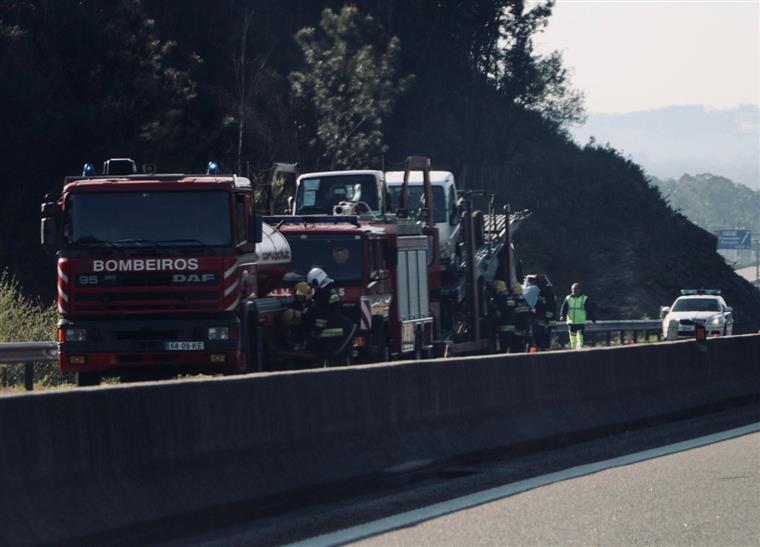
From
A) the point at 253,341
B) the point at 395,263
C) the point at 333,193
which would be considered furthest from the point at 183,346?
the point at 333,193

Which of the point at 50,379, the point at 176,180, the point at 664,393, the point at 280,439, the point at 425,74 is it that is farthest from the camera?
the point at 425,74

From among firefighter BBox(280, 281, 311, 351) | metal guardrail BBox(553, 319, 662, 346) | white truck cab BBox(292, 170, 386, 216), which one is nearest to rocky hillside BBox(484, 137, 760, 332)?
metal guardrail BBox(553, 319, 662, 346)

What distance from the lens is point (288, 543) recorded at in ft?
27.3

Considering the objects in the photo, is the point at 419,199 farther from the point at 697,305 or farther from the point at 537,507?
the point at 537,507

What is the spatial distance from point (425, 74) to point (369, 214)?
42.9 m

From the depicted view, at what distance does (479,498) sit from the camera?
398 inches

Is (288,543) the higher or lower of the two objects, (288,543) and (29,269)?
the lower

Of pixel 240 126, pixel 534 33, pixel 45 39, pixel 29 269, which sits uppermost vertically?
pixel 534 33

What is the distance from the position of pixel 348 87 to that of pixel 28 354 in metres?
Result: 29.6

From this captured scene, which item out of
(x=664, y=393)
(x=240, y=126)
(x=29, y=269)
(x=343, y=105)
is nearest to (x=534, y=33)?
(x=343, y=105)

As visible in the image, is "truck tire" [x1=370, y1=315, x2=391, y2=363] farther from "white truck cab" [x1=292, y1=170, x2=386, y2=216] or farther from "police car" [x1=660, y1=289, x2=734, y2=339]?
"police car" [x1=660, y1=289, x2=734, y2=339]

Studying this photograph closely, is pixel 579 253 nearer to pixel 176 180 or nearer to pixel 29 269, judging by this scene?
pixel 29 269

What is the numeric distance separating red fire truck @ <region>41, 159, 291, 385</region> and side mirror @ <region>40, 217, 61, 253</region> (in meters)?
0.01

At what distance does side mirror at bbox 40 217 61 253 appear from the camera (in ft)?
60.2
